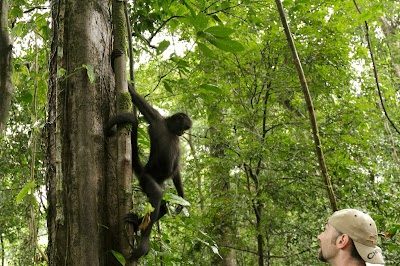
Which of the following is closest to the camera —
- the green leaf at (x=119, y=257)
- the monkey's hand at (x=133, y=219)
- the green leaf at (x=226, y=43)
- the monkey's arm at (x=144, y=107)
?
the green leaf at (x=119, y=257)

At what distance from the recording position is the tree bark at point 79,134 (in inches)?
107

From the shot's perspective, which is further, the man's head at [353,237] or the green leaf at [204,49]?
the green leaf at [204,49]

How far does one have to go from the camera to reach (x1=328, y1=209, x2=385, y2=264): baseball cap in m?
3.04

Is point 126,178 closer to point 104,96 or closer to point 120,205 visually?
point 120,205

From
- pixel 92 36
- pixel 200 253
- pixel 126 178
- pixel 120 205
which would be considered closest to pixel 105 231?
pixel 120 205

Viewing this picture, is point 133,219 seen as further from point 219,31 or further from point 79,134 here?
point 219,31

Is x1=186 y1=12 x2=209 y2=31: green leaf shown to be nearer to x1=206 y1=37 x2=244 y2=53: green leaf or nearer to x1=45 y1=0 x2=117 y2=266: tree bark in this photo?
x1=206 y1=37 x2=244 y2=53: green leaf

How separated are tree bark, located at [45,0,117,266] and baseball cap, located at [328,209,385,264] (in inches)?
66.7

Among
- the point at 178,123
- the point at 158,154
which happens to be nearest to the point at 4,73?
the point at 158,154

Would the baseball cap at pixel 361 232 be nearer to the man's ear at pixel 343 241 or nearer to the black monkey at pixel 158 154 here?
the man's ear at pixel 343 241

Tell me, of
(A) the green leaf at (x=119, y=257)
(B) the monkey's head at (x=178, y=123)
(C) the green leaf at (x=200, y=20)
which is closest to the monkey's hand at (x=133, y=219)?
(A) the green leaf at (x=119, y=257)

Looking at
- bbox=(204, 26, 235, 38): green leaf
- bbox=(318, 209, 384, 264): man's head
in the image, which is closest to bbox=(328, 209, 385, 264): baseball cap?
bbox=(318, 209, 384, 264): man's head

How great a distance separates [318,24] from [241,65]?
1.48m

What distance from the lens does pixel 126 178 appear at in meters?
2.88
